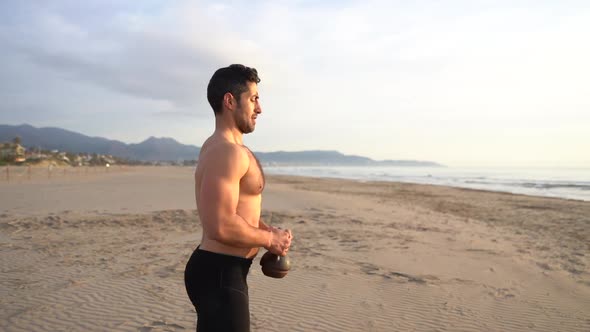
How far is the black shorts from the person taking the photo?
2.03 metres

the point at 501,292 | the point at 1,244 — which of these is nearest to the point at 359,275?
the point at 501,292

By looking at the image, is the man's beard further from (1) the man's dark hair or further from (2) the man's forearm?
(2) the man's forearm

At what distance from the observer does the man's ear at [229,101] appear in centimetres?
219

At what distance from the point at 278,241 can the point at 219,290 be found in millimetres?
410

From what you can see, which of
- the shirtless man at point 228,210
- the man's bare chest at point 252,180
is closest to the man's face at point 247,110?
the shirtless man at point 228,210

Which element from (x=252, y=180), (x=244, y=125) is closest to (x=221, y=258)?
(x=252, y=180)

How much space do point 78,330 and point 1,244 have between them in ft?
17.0

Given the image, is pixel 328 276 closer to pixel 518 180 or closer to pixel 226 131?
pixel 226 131

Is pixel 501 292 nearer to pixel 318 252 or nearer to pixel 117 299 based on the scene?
pixel 318 252

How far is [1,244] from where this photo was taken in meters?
7.96

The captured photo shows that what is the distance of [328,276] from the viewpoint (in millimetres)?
6129

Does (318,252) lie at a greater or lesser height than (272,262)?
lesser

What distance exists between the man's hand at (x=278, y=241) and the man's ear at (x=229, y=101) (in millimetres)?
720

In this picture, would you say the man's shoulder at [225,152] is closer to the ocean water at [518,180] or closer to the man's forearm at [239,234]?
the man's forearm at [239,234]
